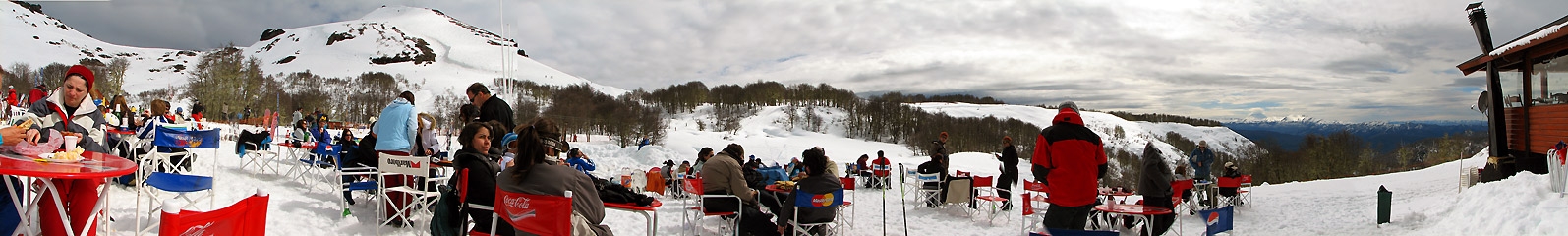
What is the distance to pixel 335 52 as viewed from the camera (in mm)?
148750

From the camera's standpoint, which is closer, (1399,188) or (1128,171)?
(1399,188)

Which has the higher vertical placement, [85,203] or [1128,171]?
[85,203]

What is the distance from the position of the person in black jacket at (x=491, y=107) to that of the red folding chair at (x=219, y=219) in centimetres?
240

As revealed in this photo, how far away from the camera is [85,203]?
3.49 meters

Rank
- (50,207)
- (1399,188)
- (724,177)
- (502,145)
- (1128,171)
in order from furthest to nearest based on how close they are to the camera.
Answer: (1128,171) → (1399,188) → (724,177) → (502,145) → (50,207)

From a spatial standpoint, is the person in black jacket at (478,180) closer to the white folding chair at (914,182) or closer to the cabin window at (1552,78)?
the white folding chair at (914,182)

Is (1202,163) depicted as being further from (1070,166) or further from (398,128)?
(398,128)

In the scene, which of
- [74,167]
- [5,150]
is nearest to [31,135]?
[5,150]

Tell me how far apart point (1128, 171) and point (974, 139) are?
587 inches

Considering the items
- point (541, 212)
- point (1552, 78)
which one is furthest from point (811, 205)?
point (1552, 78)

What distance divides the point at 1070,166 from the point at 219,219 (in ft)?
15.4

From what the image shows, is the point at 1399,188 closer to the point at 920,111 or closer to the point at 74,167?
the point at 74,167

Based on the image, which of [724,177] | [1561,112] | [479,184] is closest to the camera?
[479,184]

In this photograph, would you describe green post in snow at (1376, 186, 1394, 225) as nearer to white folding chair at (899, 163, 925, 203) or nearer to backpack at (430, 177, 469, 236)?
white folding chair at (899, 163, 925, 203)
